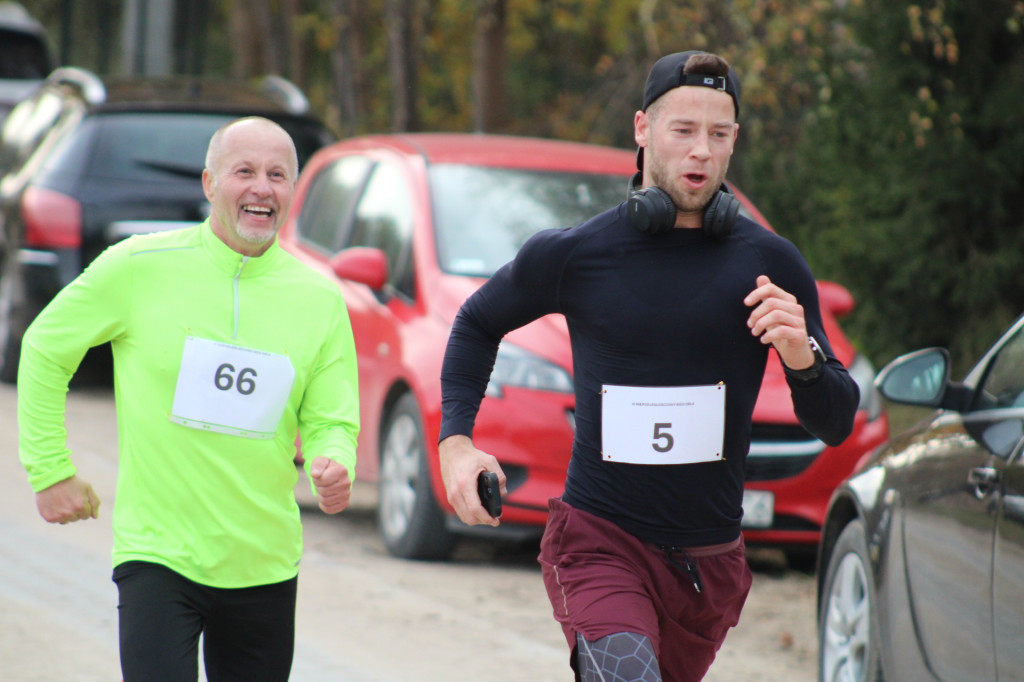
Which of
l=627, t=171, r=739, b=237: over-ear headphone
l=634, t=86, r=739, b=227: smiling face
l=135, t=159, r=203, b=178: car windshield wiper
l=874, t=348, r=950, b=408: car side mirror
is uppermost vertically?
l=634, t=86, r=739, b=227: smiling face

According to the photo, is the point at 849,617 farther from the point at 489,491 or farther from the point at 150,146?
the point at 150,146

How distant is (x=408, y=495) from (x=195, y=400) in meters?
3.61

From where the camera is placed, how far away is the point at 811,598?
6.82 m

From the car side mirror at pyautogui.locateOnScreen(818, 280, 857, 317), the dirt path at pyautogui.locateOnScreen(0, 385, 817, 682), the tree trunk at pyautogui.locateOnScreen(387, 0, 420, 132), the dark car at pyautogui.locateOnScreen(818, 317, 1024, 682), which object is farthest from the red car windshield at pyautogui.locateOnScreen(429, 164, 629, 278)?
the tree trunk at pyautogui.locateOnScreen(387, 0, 420, 132)

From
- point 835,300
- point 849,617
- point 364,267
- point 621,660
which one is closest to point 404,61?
point 364,267

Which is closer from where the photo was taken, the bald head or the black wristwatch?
the black wristwatch

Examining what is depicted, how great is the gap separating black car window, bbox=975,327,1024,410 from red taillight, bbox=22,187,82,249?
7.15 meters

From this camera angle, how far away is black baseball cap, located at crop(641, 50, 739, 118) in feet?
11.2

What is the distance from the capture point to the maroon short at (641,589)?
3365mm

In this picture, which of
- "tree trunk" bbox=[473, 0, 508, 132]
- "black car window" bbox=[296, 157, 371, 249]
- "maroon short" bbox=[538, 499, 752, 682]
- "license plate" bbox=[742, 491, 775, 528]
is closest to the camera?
"maroon short" bbox=[538, 499, 752, 682]

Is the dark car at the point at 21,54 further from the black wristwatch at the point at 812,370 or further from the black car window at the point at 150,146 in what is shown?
the black wristwatch at the point at 812,370

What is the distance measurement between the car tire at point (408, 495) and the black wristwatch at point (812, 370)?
374cm

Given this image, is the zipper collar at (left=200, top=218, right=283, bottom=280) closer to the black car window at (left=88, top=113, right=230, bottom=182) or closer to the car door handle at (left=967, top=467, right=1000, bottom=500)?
the car door handle at (left=967, top=467, right=1000, bottom=500)

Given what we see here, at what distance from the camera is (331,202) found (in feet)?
28.2
